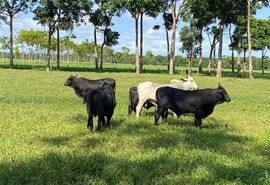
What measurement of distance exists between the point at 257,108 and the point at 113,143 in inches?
362

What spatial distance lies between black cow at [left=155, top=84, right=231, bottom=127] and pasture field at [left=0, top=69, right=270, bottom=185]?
1.44 feet

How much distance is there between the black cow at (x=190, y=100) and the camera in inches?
384

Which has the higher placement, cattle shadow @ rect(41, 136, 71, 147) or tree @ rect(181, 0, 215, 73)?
tree @ rect(181, 0, 215, 73)

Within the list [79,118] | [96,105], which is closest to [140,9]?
[79,118]

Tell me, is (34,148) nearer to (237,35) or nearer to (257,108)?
(257,108)

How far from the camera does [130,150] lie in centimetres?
712

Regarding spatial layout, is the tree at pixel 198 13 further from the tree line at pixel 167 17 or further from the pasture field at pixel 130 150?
the pasture field at pixel 130 150

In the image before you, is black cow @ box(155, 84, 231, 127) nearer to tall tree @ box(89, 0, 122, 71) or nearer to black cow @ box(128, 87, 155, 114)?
black cow @ box(128, 87, 155, 114)

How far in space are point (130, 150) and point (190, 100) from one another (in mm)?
3165

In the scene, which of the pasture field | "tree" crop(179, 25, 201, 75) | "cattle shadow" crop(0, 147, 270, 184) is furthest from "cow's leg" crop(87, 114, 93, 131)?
"tree" crop(179, 25, 201, 75)

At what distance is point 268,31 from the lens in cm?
5894

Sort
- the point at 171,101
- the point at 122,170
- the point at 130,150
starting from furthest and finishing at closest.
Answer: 1. the point at 171,101
2. the point at 130,150
3. the point at 122,170

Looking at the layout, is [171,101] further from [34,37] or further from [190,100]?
[34,37]

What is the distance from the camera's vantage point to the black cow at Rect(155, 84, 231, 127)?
32.0 feet
